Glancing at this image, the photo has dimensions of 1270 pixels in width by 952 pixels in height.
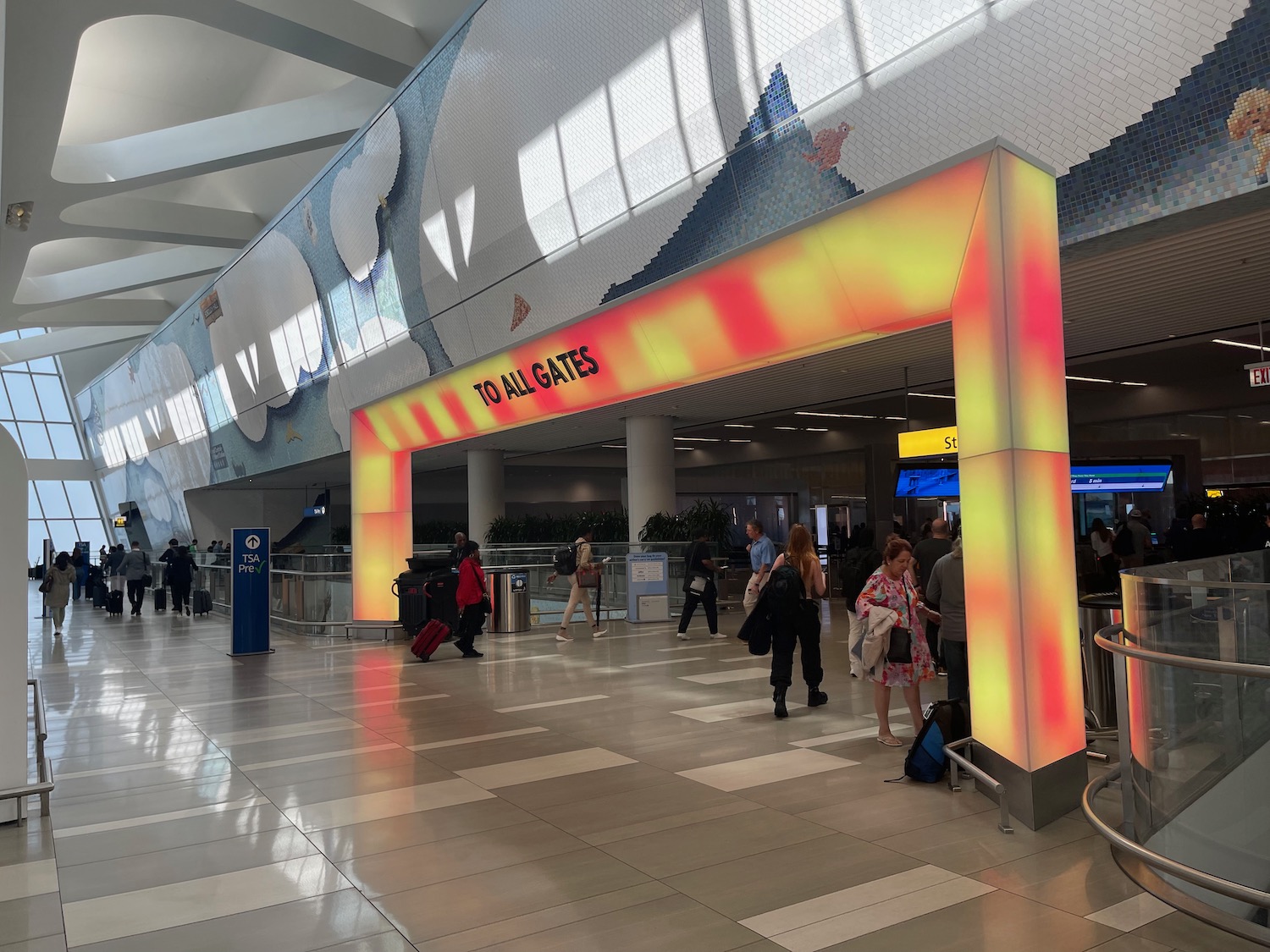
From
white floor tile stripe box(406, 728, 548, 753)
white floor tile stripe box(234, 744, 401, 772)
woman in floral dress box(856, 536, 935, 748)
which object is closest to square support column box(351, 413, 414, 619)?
white floor tile stripe box(406, 728, 548, 753)

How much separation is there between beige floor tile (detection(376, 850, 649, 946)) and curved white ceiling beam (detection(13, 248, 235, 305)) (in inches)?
1107

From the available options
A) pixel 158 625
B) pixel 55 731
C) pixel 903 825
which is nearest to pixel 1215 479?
pixel 903 825

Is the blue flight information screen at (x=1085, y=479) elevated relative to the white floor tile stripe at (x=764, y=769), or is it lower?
elevated

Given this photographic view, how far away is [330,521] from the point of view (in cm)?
4341

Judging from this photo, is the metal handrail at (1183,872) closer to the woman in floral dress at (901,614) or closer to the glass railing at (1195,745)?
the glass railing at (1195,745)

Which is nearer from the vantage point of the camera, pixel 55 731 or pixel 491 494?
pixel 55 731

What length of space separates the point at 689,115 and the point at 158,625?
675 inches

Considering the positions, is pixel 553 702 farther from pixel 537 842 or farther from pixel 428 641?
pixel 537 842

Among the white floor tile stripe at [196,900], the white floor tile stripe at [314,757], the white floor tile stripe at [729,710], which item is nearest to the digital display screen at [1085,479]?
the white floor tile stripe at [729,710]

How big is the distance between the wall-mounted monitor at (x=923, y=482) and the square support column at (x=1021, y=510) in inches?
518

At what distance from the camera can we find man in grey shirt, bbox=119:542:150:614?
2364 centimetres

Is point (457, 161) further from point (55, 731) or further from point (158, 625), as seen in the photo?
point (158, 625)

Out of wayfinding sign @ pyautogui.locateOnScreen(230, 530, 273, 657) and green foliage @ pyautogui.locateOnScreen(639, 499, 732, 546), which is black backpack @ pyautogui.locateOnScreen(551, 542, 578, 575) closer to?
green foliage @ pyautogui.locateOnScreen(639, 499, 732, 546)

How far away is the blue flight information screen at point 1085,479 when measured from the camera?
18.8 metres
